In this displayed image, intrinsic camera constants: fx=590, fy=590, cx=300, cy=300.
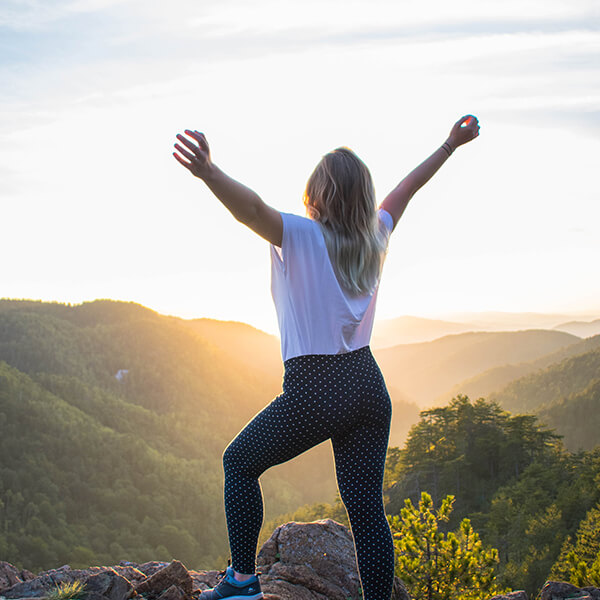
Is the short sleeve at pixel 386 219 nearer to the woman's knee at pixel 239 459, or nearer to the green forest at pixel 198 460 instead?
the woman's knee at pixel 239 459

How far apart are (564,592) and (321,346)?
323cm

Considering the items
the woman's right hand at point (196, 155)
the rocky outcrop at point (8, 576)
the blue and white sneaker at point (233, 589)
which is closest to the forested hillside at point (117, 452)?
the rocky outcrop at point (8, 576)

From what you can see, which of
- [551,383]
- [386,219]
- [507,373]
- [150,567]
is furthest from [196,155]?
[507,373]

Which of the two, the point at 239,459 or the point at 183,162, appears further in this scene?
the point at 239,459

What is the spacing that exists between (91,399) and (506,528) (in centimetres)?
10942

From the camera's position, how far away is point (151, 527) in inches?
3772

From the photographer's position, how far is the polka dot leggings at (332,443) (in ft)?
8.11

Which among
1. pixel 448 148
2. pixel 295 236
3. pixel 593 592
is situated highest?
pixel 448 148

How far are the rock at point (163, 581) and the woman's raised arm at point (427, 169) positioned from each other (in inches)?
A: 97.4

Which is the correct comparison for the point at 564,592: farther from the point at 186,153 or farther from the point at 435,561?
the point at 186,153

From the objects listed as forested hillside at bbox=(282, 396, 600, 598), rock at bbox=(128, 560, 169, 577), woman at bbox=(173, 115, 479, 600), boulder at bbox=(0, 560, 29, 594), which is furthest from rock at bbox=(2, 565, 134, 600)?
forested hillside at bbox=(282, 396, 600, 598)

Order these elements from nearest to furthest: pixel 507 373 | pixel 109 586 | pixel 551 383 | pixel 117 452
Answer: pixel 109 586 < pixel 117 452 < pixel 551 383 < pixel 507 373

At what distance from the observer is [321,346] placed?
97.8 inches

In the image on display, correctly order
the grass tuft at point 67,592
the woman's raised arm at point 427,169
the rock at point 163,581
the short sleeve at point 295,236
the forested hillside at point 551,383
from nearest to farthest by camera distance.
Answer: the short sleeve at point 295,236
the woman's raised arm at point 427,169
the grass tuft at point 67,592
the rock at point 163,581
the forested hillside at point 551,383
